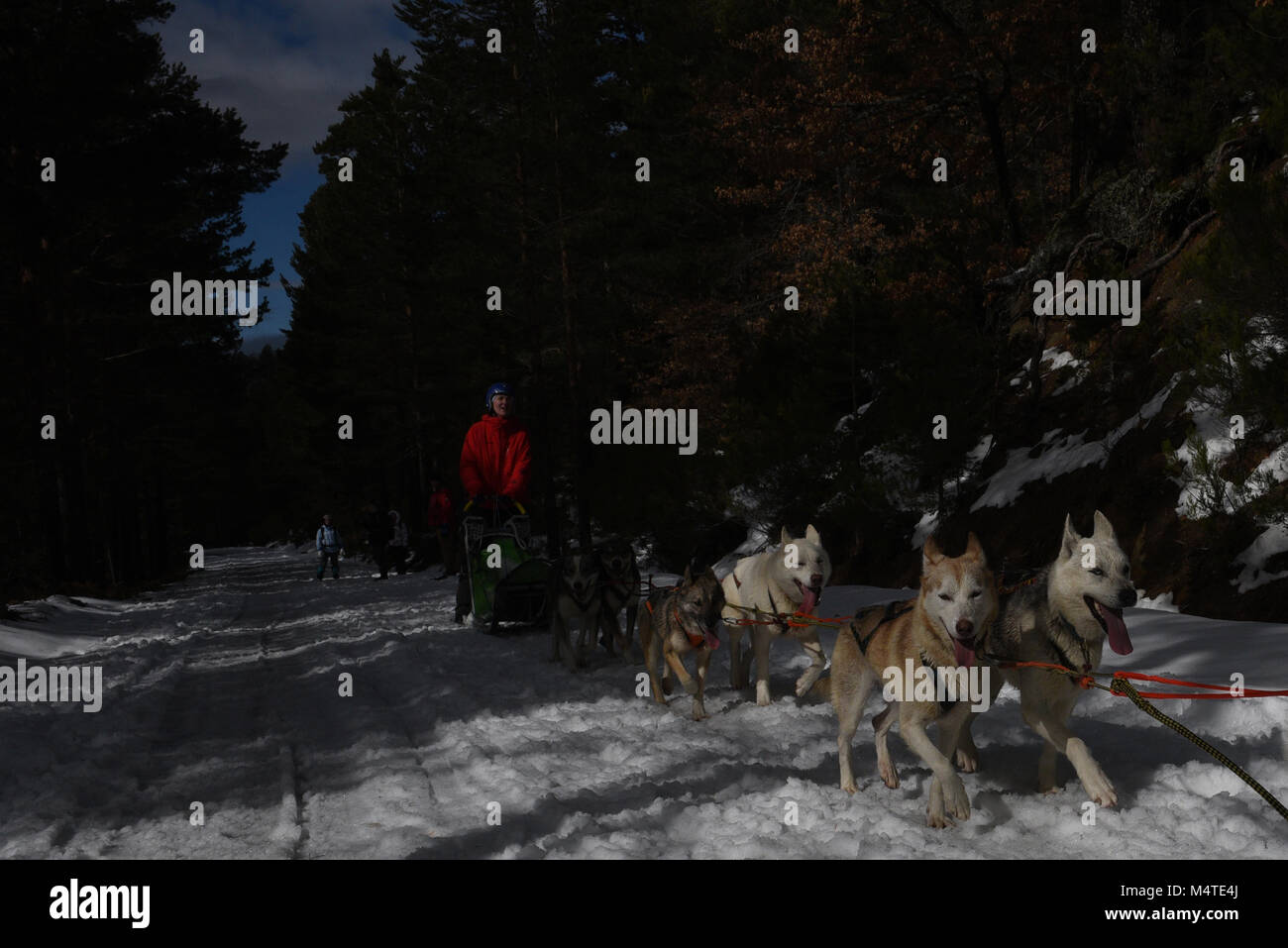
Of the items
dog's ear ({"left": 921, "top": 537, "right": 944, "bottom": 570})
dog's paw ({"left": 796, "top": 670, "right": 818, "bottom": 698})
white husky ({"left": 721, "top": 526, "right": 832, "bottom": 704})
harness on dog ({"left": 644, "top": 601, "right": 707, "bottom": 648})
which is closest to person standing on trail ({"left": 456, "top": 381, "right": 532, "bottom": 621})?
white husky ({"left": 721, "top": 526, "right": 832, "bottom": 704})

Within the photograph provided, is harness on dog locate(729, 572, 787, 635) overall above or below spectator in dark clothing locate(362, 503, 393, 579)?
above

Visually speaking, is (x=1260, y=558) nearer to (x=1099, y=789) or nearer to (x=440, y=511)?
(x=1099, y=789)

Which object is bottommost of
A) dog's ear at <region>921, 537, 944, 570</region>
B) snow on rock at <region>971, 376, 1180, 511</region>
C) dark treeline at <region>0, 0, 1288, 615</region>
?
dog's ear at <region>921, 537, 944, 570</region>

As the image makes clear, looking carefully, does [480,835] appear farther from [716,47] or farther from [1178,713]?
[716,47]

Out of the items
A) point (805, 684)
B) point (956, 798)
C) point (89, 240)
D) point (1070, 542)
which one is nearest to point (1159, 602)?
point (805, 684)

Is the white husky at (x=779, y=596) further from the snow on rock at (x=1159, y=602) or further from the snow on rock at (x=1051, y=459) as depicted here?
the snow on rock at (x=1051, y=459)

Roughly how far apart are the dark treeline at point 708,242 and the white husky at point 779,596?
3.65m

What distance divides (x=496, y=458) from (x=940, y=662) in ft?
24.0

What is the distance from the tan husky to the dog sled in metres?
5.71

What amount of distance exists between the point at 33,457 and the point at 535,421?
1082cm

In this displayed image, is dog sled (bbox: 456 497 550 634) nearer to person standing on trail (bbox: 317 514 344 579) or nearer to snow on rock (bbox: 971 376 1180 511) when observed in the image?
snow on rock (bbox: 971 376 1180 511)

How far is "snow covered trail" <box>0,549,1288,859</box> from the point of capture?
12.7ft

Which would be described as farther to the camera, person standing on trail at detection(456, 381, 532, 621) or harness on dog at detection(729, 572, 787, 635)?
person standing on trail at detection(456, 381, 532, 621)

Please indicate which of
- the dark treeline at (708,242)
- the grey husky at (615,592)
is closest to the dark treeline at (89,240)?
the dark treeline at (708,242)
